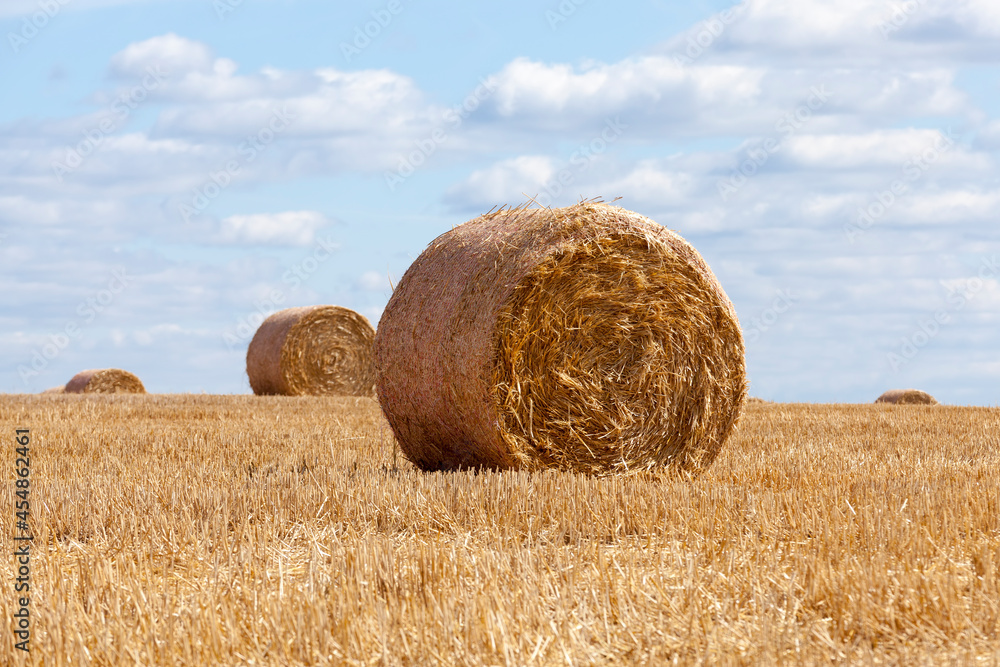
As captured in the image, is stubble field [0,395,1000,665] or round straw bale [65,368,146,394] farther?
round straw bale [65,368,146,394]

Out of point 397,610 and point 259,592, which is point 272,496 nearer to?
point 259,592

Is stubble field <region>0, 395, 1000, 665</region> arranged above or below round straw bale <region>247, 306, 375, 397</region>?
below

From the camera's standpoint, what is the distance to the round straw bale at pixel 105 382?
20.3 meters

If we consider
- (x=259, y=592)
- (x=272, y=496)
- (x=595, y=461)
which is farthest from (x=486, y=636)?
(x=595, y=461)

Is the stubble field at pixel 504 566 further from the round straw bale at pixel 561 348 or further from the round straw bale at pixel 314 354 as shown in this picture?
the round straw bale at pixel 314 354

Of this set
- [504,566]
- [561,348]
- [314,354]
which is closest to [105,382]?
[314,354]

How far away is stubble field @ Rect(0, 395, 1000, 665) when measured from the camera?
11.2 feet

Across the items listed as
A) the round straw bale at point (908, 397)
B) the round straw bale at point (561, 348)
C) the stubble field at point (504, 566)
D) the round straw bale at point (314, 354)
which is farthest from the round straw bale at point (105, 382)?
the round straw bale at point (908, 397)

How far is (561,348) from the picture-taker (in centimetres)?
704

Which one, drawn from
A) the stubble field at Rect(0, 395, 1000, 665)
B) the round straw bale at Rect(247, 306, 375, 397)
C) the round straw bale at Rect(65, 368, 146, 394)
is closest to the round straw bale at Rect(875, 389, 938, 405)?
the round straw bale at Rect(247, 306, 375, 397)

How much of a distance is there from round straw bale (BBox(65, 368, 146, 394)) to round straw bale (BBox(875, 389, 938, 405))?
49.5 ft

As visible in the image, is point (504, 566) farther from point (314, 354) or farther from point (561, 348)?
point (314, 354)

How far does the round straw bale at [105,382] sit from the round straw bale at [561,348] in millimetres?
14331

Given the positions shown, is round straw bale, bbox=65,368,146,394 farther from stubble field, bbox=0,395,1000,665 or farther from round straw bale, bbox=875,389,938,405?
round straw bale, bbox=875,389,938,405
